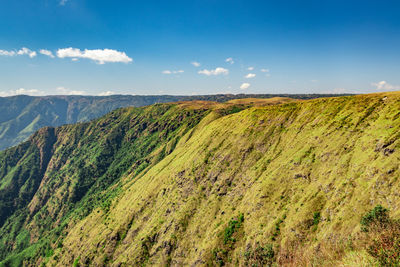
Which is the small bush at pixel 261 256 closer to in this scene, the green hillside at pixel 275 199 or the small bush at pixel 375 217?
the green hillside at pixel 275 199

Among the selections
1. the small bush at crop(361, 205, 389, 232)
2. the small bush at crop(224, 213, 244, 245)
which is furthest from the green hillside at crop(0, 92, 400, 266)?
the small bush at crop(224, 213, 244, 245)

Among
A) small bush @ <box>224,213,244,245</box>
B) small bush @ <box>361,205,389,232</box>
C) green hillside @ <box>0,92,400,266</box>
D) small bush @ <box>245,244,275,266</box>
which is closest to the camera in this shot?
small bush @ <box>361,205,389,232</box>

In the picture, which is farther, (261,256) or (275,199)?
(275,199)

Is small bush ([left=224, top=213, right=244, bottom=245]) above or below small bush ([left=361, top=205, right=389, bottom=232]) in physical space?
below

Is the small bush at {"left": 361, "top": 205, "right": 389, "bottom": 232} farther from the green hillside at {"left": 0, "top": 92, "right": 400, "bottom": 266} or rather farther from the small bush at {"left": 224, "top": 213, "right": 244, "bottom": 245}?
the small bush at {"left": 224, "top": 213, "right": 244, "bottom": 245}

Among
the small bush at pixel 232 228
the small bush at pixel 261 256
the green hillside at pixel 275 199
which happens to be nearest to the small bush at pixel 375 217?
the green hillside at pixel 275 199

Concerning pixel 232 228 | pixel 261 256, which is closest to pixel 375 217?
pixel 261 256

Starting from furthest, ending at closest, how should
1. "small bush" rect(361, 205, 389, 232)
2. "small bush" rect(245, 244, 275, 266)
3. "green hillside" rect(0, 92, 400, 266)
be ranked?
"small bush" rect(245, 244, 275, 266), "green hillside" rect(0, 92, 400, 266), "small bush" rect(361, 205, 389, 232)

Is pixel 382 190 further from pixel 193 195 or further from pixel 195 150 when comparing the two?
pixel 195 150

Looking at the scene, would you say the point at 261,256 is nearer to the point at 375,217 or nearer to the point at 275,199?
the point at 275,199

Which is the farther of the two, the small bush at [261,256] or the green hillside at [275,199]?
the small bush at [261,256]

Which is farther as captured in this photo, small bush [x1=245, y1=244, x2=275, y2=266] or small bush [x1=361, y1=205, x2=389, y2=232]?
small bush [x1=245, y1=244, x2=275, y2=266]

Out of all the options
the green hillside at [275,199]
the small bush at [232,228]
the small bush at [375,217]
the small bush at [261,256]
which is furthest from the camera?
the small bush at [232,228]
